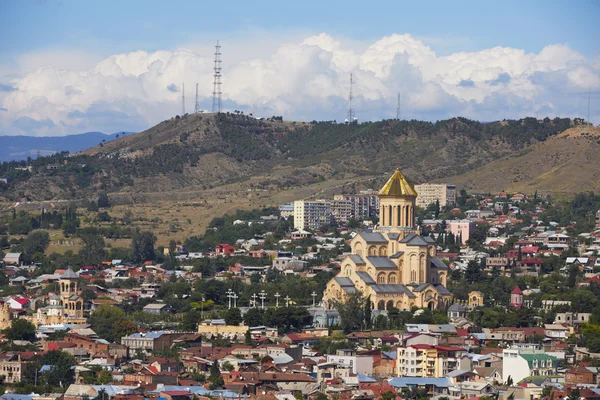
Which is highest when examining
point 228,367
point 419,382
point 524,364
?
point 524,364

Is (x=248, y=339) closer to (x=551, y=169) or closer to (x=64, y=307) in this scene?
(x=64, y=307)

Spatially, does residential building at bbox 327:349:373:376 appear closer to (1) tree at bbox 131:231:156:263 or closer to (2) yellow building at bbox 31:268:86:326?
(2) yellow building at bbox 31:268:86:326

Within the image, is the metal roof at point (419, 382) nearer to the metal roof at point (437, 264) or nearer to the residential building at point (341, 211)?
the metal roof at point (437, 264)

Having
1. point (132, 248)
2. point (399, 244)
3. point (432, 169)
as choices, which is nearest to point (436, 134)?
point (432, 169)

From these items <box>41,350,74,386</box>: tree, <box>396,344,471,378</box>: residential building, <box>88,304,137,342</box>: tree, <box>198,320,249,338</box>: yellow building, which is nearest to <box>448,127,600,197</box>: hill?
<box>88,304,137,342</box>: tree


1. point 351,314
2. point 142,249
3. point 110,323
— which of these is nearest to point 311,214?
point 142,249

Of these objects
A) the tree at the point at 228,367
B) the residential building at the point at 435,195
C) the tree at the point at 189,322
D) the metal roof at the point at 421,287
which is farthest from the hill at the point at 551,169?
the tree at the point at 228,367
